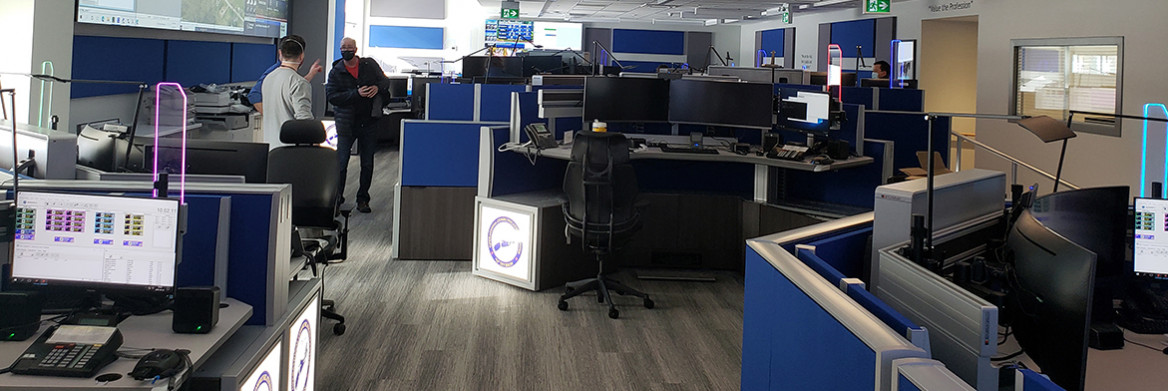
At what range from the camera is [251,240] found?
2639 millimetres

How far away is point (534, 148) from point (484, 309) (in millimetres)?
1033

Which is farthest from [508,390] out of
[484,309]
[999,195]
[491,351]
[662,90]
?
[662,90]

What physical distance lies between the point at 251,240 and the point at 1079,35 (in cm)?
844

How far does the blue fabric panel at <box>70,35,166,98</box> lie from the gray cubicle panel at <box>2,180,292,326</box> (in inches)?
125

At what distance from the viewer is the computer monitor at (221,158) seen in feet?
11.6

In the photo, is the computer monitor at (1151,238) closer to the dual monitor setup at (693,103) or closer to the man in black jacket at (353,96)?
the dual monitor setup at (693,103)

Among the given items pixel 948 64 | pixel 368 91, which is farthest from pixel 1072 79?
pixel 368 91

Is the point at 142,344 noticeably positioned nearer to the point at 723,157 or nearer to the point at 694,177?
the point at 723,157

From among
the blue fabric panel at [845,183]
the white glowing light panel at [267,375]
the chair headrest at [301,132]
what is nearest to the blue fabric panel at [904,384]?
the white glowing light panel at [267,375]

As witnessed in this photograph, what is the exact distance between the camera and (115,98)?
6188mm

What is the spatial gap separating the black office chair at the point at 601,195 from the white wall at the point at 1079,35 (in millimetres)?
3006

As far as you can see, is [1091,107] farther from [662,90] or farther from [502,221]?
[502,221]

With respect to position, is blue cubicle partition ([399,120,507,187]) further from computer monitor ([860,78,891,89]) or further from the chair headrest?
computer monitor ([860,78,891,89])

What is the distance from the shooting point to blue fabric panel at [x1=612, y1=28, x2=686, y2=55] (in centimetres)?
2214
